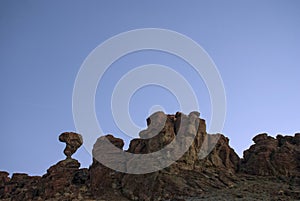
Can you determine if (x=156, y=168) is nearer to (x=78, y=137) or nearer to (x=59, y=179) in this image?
(x=59, y=179)

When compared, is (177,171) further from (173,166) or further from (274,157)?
(274,157)

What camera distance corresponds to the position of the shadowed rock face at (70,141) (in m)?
88.6

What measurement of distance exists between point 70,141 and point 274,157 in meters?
48.5

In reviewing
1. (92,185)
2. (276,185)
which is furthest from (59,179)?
(276,185)

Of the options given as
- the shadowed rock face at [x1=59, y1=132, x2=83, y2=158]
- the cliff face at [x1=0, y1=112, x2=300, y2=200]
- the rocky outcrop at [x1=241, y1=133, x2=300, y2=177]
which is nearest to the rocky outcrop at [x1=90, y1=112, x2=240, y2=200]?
the cliff face at [x1=0, y1=112, x2=300, y2=200]

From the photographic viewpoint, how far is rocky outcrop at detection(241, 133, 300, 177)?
227ft

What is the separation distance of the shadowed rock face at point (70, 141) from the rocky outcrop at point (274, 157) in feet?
133

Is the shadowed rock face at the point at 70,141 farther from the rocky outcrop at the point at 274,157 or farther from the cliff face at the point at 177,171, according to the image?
the rocky outcrop at the point at 274,157

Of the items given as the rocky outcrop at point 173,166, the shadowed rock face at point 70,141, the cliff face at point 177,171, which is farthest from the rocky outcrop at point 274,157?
the shadowed rock face at point 70,141

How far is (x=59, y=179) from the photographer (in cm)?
6925

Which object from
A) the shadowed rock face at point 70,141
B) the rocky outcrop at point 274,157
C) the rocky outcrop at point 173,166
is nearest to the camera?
the rocky outcrop at point 173,166

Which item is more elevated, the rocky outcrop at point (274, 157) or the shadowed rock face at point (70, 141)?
the shadowed rock face at point (70, 141)

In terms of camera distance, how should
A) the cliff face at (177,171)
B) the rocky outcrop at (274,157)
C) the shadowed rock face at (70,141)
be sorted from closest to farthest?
the cliff face at (177,171), the rocky outcrop at (274,157), the shadowed rock face at (70,141)

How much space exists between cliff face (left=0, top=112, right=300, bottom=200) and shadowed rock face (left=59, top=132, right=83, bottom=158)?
556 centimetres
